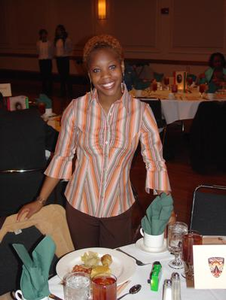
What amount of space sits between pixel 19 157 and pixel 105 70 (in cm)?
162

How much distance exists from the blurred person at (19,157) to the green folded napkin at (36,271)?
1762mm

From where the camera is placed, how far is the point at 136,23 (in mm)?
10977

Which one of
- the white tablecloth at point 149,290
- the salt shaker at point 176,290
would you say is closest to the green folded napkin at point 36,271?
the white tablecloth at point 149,290

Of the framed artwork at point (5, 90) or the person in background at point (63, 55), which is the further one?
the person in background at point (63, 55)

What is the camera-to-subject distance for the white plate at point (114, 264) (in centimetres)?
168

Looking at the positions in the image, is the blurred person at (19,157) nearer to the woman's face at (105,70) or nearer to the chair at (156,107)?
the woman's face at (105,70)

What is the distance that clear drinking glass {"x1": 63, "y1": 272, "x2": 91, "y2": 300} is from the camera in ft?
4.84

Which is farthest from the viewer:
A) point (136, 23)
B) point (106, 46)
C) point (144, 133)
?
point (136, 23)

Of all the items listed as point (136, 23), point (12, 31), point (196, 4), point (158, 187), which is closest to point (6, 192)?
point (158, 187)

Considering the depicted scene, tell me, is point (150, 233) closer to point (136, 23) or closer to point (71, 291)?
point (71, 291)

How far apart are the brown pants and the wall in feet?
20.1

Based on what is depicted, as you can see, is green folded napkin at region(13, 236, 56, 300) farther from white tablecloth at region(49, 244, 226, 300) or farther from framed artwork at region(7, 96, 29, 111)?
framed artwork at region(7, 96, 29, 111)

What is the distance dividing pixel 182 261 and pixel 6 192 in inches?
73.2

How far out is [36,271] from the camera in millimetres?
1450
